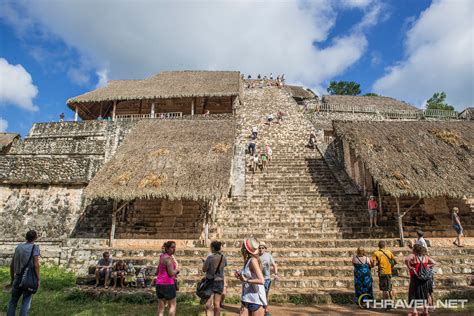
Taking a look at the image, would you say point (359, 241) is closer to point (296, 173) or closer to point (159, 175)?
point (296, 173)

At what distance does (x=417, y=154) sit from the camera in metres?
10.2

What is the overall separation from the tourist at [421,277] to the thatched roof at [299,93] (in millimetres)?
23876

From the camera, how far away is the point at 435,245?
8.74m

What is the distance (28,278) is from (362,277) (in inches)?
203

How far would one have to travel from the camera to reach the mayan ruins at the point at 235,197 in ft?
25.0

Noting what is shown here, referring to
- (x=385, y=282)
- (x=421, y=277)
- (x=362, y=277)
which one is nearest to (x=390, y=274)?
(x=385, y=282)

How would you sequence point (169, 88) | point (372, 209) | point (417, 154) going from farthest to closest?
1. point (169, 88)
2. point (417, 154)
3. point (372, 209)

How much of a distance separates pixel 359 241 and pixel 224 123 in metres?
7.08

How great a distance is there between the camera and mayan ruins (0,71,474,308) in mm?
7633

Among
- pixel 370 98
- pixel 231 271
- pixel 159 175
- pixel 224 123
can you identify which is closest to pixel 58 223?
pixel 159 175

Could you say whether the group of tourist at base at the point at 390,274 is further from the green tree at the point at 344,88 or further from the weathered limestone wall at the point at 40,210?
the green tree at the point at 344,88

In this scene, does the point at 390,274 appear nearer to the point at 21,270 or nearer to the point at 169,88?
the point at 21,270

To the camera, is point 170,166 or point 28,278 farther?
point 170,166

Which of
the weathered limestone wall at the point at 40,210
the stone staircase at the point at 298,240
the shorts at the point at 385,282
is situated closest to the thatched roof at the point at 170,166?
the stone staircase at the point at 298,240
